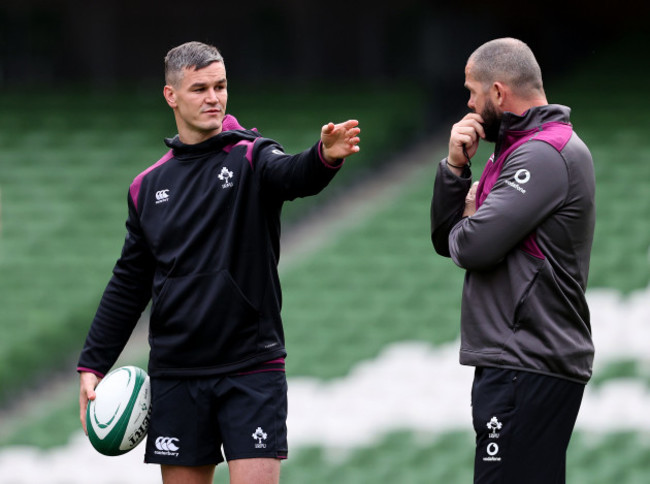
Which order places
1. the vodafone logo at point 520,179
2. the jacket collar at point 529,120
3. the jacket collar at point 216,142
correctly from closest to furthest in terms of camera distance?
1. the vodafone logo at point 520,179
2. the jacket collar at point 529,120
3. the jacket collar at point 216,142

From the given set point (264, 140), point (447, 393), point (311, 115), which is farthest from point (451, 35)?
point (264, 140)

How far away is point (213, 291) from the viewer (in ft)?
11.0

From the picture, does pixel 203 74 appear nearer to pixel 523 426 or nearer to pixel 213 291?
pixel 213 291

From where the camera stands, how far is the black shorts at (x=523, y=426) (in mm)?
3078

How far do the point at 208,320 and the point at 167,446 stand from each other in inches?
16.9

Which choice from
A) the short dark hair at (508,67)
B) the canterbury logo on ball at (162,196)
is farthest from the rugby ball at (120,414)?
the short dark hair at (508,67)

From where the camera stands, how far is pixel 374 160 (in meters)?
10.9

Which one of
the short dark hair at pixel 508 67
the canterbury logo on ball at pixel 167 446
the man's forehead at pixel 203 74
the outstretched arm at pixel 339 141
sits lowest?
the canterbury logo on ball at pixel 167 446

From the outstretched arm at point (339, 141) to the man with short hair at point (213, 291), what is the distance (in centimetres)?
17

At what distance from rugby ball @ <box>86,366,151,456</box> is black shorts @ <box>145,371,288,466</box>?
6 cm

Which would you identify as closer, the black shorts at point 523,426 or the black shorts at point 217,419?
the black shorts at point 523,426

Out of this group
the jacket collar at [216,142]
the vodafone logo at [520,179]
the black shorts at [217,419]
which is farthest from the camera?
the jacket collar at [216,142]

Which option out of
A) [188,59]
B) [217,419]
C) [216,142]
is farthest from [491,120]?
[217,419]

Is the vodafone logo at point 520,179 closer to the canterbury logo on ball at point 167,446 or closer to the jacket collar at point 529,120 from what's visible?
the jacket collar at point 529,120
